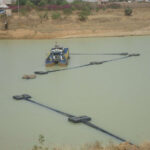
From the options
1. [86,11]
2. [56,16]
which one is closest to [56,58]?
[56,16]

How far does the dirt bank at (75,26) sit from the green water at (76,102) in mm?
11678

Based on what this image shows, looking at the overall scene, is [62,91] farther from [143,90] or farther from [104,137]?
[104,137]

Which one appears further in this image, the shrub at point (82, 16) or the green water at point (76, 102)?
the shrub at point (82, 16)

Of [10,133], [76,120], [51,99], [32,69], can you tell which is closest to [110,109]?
[76,120]

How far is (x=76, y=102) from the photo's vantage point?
10.4m

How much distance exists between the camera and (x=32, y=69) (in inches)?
625

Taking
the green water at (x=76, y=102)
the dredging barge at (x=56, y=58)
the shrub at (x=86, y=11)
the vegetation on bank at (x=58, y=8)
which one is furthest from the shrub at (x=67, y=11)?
the dredging barge at (x=56, y=58)

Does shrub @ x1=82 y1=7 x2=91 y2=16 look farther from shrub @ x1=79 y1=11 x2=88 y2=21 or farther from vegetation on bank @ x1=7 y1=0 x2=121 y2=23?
shrub @ x1=79 y1=11 x2=88 y2=21

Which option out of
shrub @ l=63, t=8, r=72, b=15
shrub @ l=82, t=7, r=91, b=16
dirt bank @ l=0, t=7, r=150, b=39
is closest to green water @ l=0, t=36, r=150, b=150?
dirt bank @ l=0, t=7, r=150, b=39

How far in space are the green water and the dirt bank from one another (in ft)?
38.3

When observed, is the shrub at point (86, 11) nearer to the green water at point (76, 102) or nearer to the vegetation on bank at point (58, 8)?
the vegetation on bank at point (58, 8)

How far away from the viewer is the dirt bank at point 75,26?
29453mm

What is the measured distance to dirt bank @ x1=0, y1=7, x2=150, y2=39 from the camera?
29.5 metres

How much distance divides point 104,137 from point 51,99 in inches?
139
